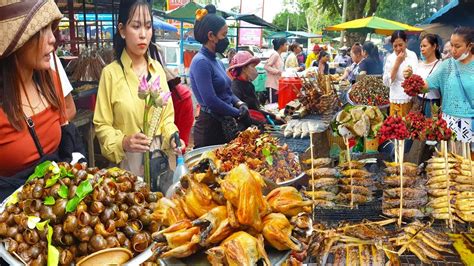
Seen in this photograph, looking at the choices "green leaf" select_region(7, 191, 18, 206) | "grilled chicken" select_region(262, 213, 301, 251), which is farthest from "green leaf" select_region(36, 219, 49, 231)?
"grilled chicken" select_region(262, 213, 301, 251)

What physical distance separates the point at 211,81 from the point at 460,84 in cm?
299

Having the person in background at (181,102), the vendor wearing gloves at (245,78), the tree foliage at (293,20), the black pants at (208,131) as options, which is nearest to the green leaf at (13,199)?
the person in background at (181,102)

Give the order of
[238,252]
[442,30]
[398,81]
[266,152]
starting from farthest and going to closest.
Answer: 1. [442,30]
2. [398,81]
3. [266,152]
4. [238,252]

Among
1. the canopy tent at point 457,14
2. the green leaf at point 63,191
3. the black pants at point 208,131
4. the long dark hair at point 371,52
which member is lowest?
the black pants at point 208,131

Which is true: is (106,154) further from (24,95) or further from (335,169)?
(335,169)

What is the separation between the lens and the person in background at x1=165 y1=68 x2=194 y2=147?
3.69 metres

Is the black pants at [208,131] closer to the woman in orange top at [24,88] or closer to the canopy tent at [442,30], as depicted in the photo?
the woman in orange top at [24,88]

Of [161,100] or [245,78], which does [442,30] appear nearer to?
[245,78]

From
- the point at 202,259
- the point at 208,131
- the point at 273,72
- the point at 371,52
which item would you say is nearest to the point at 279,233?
the point at 202,259

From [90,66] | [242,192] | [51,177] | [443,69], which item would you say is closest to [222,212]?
[242,192]

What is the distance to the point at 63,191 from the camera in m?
2.01

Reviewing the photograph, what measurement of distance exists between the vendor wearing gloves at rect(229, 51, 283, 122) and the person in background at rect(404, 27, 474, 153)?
1882 mm

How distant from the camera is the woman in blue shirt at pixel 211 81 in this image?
4.66 m

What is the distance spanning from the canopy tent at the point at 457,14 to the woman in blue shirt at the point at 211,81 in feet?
21.2
